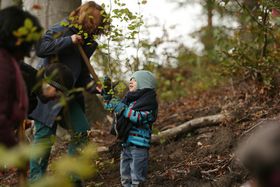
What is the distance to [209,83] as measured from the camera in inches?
486

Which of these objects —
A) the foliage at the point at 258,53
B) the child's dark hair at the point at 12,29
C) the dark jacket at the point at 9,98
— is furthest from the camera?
the foliage at the point at 258,53

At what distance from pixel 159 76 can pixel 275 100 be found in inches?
279

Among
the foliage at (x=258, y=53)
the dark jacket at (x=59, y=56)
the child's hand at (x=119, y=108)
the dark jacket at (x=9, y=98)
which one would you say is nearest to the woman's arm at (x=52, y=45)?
the dark jacket at (x=59, y=56)

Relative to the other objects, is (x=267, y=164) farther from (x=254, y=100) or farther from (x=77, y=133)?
(x=254, y=100)

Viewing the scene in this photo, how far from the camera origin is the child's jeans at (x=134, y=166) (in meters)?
5.59

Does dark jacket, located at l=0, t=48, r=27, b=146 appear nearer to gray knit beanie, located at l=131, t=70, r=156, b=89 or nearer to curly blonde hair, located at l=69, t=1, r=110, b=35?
curly blonde hair, located at l=69, t=1, r=110, b=35

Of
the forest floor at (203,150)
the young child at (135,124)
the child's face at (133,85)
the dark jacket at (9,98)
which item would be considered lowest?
the forest floor at (203,150)

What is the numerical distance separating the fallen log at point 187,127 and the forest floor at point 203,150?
2.4 inches

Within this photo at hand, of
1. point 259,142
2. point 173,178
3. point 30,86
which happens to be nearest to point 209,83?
point 173,178

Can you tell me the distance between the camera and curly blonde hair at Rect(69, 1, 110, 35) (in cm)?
548

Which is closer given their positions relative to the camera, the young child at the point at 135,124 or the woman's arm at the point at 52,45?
the woman's arm at the point at 52,45

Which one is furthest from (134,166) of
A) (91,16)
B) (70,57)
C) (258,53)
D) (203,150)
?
(258,53)

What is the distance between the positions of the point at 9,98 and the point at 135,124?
2.40 metres

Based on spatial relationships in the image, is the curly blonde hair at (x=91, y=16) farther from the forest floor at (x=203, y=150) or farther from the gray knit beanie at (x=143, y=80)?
the forest floor at (x=203, y=150)
